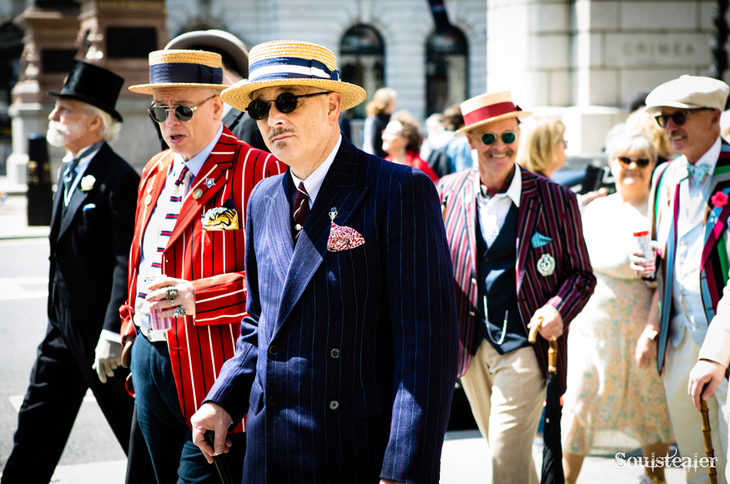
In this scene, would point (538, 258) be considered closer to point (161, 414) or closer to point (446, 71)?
point (161, 414)

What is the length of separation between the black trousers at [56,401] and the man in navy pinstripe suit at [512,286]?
1.93m

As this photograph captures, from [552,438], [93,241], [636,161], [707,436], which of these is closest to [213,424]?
[552,438]

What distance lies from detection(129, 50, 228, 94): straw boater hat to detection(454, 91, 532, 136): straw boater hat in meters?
1.41

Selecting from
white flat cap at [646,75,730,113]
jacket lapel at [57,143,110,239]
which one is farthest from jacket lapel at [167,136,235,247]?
white flat cap at [646,75,730,113]

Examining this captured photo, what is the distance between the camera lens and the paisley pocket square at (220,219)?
3.41 m

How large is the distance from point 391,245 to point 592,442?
2916 mm

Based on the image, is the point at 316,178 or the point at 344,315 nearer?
Answer: the point at 344,315

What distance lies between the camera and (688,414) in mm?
4215

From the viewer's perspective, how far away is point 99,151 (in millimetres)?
4508

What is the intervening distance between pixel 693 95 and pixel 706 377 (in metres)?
1.61

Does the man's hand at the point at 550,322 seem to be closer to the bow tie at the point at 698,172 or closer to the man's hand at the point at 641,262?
the man's hand at the point at 641,262

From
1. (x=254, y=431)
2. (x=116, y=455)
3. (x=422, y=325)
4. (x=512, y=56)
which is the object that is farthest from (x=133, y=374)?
(x=512, y=56)

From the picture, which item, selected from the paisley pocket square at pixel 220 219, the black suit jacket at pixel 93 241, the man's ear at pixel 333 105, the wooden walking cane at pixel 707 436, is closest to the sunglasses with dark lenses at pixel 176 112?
the paisley pocket square at pixel 220 219

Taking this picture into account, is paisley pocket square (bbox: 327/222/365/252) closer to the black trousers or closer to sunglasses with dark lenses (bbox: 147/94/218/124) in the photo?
sunglasses with dark lenses (bbox: 147/94/218/124)
